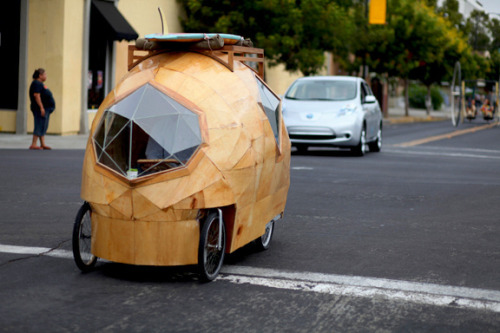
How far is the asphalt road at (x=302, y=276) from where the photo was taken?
18.0 ft

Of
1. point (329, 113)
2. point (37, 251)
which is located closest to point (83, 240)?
point (37, 251)

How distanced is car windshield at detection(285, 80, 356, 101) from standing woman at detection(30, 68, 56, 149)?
17.5 ft

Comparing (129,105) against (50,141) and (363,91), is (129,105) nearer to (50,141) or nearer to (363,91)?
(363,91)

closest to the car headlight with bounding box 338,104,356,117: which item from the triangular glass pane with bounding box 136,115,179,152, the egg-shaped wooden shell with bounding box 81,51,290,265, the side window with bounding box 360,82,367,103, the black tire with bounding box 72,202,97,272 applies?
the side window with bounding box 360,82,367,103

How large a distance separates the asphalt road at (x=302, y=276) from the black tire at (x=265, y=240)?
103 millimetres

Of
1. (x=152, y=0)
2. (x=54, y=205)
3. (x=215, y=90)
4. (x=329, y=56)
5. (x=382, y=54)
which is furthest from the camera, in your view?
A: (x=329, y=56)

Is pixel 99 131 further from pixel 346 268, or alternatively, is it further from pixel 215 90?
pixel 346 268

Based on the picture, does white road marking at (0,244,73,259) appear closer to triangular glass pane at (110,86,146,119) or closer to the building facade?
triangular glass pane at (110,86,146,119)

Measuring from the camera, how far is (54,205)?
10.6 metres

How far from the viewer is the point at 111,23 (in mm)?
26484

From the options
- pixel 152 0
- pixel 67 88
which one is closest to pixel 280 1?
pixel 152 0

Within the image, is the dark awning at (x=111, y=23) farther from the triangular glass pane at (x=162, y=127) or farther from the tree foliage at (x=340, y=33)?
the triangular glass pane at (x=162, y=127)

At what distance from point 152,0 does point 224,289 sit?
2623 cm

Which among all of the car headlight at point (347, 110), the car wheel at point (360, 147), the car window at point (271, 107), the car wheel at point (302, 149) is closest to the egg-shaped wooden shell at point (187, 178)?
the car window at point (271, 107)
